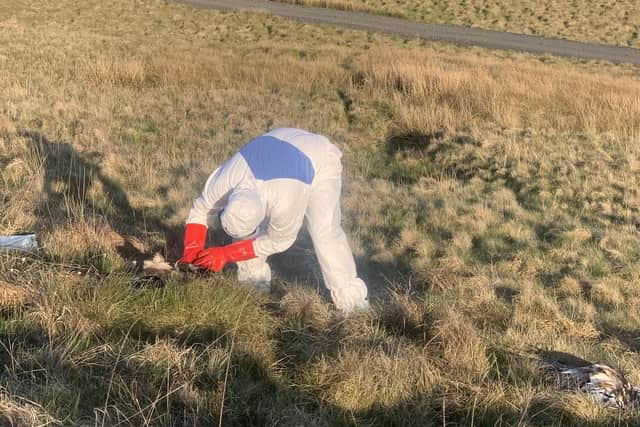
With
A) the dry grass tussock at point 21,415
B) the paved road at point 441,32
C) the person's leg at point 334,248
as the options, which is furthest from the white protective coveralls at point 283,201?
the paved road at point 441,32

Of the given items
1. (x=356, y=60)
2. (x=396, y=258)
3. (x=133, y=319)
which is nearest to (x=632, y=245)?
(x=396, y=258)

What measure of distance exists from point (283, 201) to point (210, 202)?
19.7 inches

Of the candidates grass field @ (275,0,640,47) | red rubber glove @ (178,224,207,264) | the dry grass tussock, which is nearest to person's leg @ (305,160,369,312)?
red rubber glove @ (178,224,207,264)

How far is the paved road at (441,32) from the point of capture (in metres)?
23.0

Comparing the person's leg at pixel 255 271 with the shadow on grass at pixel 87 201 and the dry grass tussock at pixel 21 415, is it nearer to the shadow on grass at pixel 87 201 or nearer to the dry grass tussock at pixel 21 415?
the shadow on grass at pixel 87 201

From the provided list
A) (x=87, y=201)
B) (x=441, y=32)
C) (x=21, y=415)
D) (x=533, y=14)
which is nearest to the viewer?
(x=21, y=415)

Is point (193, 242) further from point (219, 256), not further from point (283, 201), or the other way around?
point (283, 201)

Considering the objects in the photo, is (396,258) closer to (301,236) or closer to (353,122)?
(301,236)

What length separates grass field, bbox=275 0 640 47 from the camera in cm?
2706

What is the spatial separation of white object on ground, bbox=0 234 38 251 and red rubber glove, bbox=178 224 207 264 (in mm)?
1118

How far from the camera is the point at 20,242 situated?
4871mm

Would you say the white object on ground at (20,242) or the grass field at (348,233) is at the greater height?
the white object on ground at (20,242)

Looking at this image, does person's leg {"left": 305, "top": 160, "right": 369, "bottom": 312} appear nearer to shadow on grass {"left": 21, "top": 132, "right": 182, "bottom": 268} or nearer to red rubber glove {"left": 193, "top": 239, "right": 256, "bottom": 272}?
red rubber glove {"left": 193, "top": 239, "right": 256, "bottom": 272}

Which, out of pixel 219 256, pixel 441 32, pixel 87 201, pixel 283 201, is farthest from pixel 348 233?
pixel 441 32
